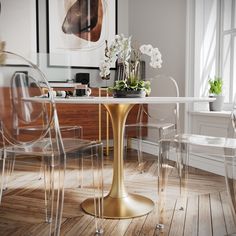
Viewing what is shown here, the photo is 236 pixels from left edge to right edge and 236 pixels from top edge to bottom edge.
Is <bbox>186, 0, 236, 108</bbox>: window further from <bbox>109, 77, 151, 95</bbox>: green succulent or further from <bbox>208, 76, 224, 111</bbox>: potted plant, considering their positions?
<bbox>109, 77, 151, 95</bbox>: green succulent

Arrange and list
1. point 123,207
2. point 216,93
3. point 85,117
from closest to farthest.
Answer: point 123,207 < point 216,93 < point 85,117

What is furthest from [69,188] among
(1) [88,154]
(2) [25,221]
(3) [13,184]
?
(1) [88,154]

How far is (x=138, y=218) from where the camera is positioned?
1941 mm

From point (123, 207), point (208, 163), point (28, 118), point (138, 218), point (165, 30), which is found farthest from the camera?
point (165, 30)

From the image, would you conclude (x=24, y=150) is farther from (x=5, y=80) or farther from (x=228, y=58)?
(x=228, y=58)

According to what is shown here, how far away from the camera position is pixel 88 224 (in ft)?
6.09

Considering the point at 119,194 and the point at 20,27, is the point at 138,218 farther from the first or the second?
the point at 20,27

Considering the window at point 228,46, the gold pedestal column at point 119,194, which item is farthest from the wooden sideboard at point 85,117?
the gold pedestal column at point 119,194

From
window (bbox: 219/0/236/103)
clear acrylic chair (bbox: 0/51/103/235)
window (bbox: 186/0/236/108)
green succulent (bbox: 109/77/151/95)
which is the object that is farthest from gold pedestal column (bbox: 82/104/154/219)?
window (bbox: 219/0/236/103)

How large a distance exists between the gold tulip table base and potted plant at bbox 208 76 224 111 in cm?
137

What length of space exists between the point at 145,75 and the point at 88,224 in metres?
2.62

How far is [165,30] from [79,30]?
3.44 ft

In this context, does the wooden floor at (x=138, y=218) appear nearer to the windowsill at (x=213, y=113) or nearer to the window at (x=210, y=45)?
the windowsill at (x=213, y=113)

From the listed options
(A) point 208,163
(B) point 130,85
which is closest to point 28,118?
(B) point 130,85
